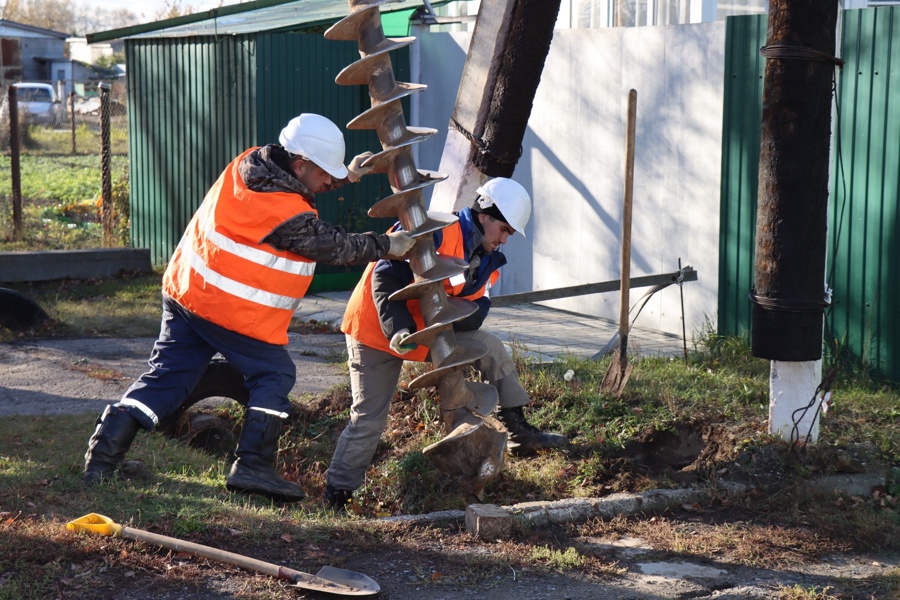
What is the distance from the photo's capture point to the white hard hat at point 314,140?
15.9ft

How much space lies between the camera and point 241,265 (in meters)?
4.80

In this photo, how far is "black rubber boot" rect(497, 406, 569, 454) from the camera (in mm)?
5816

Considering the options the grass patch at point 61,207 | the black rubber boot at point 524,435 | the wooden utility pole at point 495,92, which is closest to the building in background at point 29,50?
the grass patch at point 61,207

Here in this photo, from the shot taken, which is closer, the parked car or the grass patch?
the grass patch

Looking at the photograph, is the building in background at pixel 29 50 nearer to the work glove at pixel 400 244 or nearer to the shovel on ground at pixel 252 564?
the work glove at pixel 400 244

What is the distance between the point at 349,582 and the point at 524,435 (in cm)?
209

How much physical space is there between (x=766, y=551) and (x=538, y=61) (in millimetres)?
2717

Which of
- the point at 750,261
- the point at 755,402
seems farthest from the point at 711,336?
the point at 755,402

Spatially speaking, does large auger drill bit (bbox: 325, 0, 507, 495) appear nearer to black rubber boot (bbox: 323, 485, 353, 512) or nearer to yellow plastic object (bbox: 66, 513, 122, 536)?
black rubber boot (bbox: 323, 485, 353, 512)

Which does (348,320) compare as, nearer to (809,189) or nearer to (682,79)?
(809,189)

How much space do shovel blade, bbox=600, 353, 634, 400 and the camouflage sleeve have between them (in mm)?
1924

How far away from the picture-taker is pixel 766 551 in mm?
4578

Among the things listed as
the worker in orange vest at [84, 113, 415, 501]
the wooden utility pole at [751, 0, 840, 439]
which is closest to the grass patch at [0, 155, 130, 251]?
the worker in orange vest at [84, 113, 415, 501]

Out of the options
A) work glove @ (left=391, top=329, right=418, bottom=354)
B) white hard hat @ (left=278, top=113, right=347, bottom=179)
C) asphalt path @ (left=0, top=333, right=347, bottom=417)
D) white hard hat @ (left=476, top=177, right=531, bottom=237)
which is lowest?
asphalt path @ (left=0, top=333, right=347, bottom=417)
